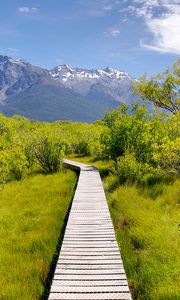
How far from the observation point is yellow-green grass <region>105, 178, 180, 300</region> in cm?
785

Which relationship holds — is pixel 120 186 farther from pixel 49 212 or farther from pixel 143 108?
pixel 143 108

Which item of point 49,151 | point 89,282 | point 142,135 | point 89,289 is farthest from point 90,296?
point 49,151

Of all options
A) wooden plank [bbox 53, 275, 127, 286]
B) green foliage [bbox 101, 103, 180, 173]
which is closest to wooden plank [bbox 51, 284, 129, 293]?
wooden plank [bbox 53, 275, 127, 286]

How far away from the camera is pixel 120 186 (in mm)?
17422

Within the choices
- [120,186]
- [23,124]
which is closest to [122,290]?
[120,186]

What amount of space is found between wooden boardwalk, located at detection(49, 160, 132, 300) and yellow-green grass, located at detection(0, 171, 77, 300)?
708 millimetres

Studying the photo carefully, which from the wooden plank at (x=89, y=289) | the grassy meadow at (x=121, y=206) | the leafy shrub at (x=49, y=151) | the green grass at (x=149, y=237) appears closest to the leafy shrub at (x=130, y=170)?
the grassy meadow at (x=121, y=206)

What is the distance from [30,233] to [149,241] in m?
4.28

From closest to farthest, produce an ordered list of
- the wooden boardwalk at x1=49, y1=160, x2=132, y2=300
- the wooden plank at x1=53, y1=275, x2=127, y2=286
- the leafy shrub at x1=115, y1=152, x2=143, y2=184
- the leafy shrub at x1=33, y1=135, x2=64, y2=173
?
the wooden boardwalk at x1=49, y1=160, x2=132, y2=300 → the wooden plank at x1=53, y1=275, x2=127, y2=286 → the leafy shrub at x1=115, y1=152, x2=143, y2=184 → the leafy shrub at x1=33, y1=135, x2=64, y2=173

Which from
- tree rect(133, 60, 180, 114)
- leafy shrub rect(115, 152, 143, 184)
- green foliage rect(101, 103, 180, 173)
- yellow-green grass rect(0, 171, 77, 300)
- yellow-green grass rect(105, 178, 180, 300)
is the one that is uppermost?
tree rect(133, 60, 180, 114)

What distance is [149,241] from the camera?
397 inches

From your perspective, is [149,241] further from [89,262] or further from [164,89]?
[164,89]

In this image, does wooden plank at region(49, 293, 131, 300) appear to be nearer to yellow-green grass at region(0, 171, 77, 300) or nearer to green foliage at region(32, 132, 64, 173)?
yellow-green grass at region(0, 171, 77, 300)

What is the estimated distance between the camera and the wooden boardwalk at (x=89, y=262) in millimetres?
6824
